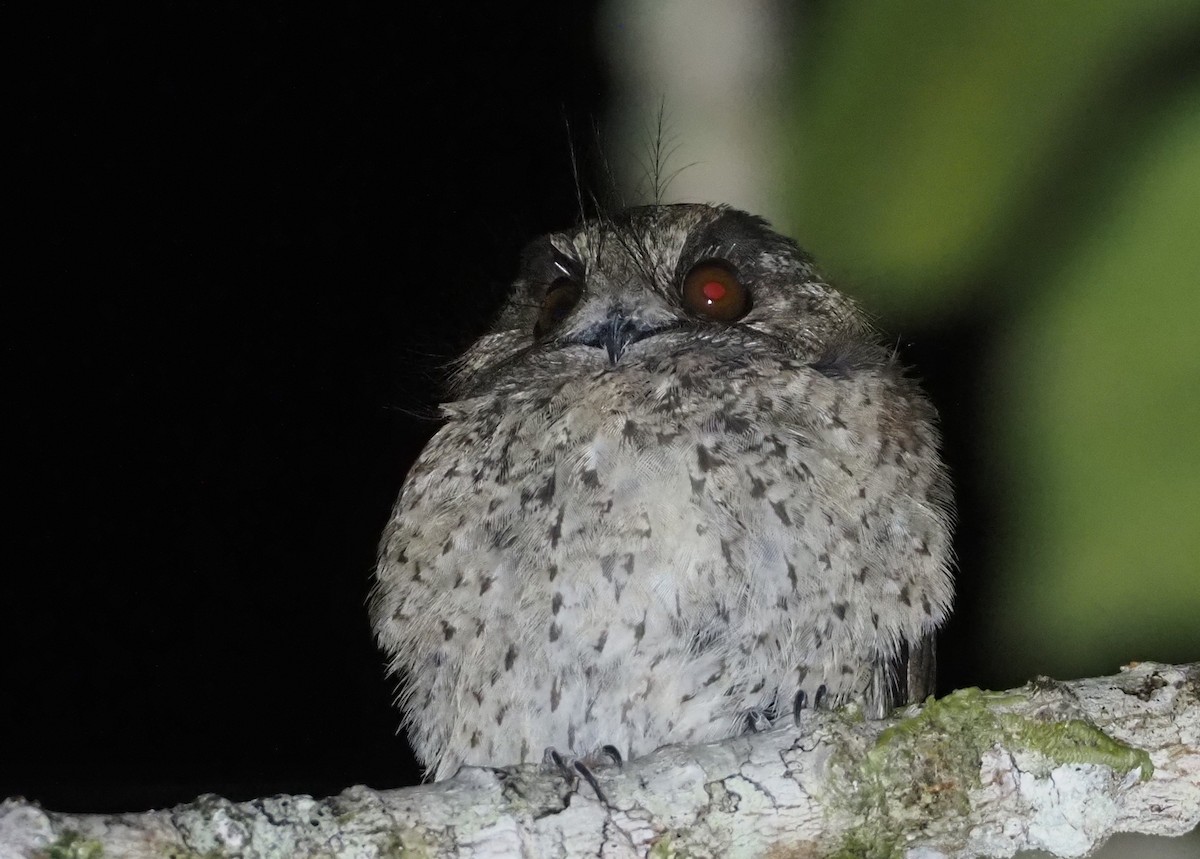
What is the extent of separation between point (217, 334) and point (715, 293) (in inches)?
49.5

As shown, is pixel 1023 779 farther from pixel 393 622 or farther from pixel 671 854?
pixel 393 622

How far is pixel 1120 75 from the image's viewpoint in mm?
1571

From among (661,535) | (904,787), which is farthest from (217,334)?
(904,787)

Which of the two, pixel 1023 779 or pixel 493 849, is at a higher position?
pixel 1023 779

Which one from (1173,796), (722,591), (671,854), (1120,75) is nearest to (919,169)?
(1120,75)

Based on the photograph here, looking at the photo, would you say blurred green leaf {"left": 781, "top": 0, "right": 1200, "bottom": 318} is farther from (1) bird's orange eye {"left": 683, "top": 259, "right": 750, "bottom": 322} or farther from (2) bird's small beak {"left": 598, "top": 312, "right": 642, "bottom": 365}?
(2) bird's small beak {"left": 598, "top": 312, "right": 642, "bottom": 365}

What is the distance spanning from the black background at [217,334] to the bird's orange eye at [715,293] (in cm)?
43

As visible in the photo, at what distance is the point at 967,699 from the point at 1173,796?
25cm

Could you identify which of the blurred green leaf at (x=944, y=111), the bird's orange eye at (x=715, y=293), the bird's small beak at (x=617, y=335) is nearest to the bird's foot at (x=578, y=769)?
the bird's small beak at (x=617, y=335)

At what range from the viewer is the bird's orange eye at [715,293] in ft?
6.05

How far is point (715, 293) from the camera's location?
1.86 m

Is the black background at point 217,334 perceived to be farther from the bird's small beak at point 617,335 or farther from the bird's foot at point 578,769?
the bird's foot at point 578,769

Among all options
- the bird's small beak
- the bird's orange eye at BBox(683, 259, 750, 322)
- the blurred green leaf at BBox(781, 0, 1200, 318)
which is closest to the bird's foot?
the bird's small beak

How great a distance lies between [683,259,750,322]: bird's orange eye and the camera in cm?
184
